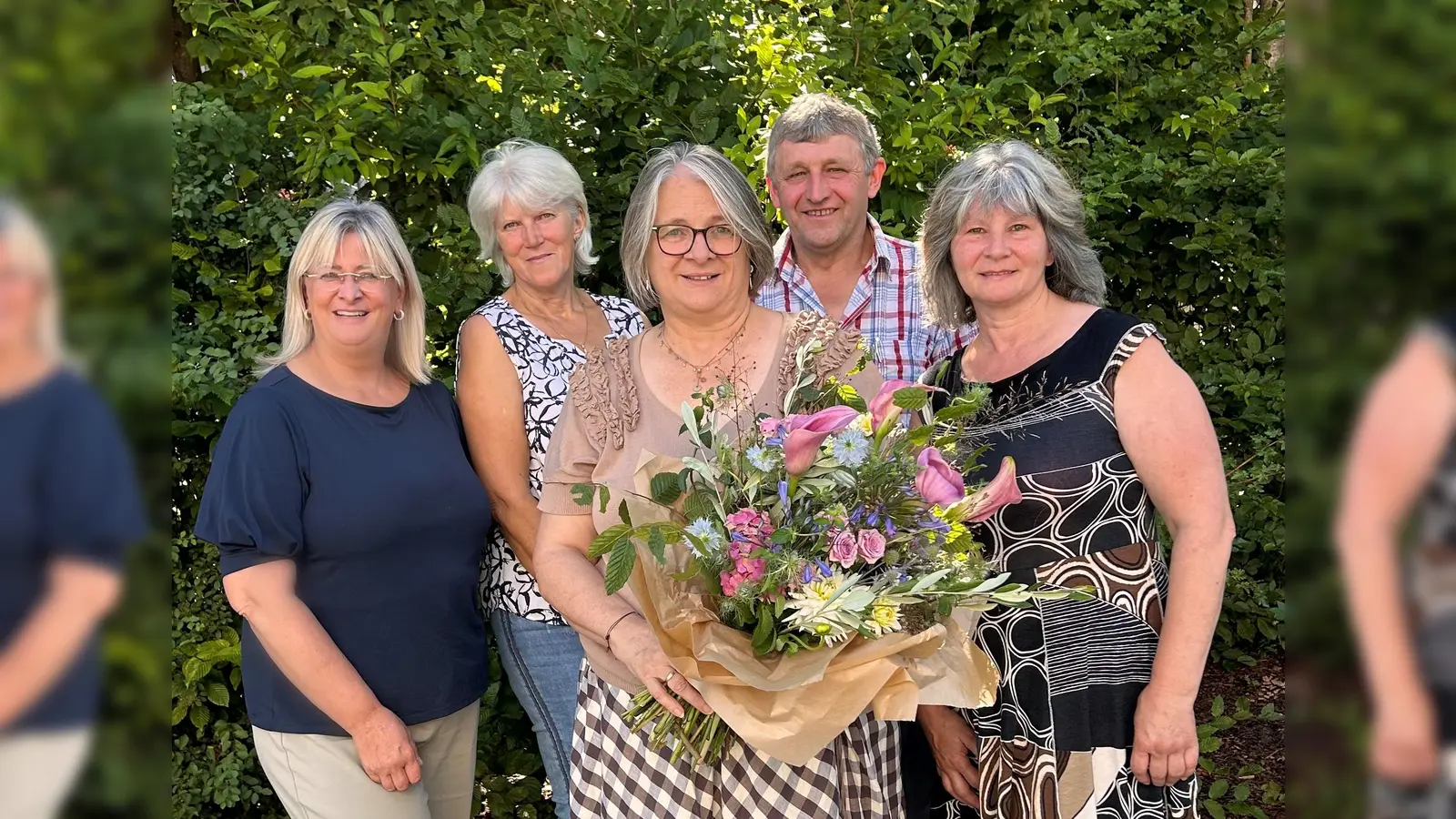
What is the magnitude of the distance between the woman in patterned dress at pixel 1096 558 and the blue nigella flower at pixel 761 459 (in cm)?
69

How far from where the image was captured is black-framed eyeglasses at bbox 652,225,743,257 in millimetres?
2654

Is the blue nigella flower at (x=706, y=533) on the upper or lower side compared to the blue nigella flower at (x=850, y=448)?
lower

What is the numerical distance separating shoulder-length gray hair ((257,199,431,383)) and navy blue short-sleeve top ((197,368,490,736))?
4.8 inches

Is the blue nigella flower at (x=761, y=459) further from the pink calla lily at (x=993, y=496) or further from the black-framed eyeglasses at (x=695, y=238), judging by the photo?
the black-framed eyeglasses at (x=695, y=238)

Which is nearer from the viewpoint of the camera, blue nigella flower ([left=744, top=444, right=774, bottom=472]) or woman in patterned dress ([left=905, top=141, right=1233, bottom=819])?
blue nigella flower ([left=744, top=444, right=774, bottom=472])

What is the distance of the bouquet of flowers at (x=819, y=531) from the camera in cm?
207
